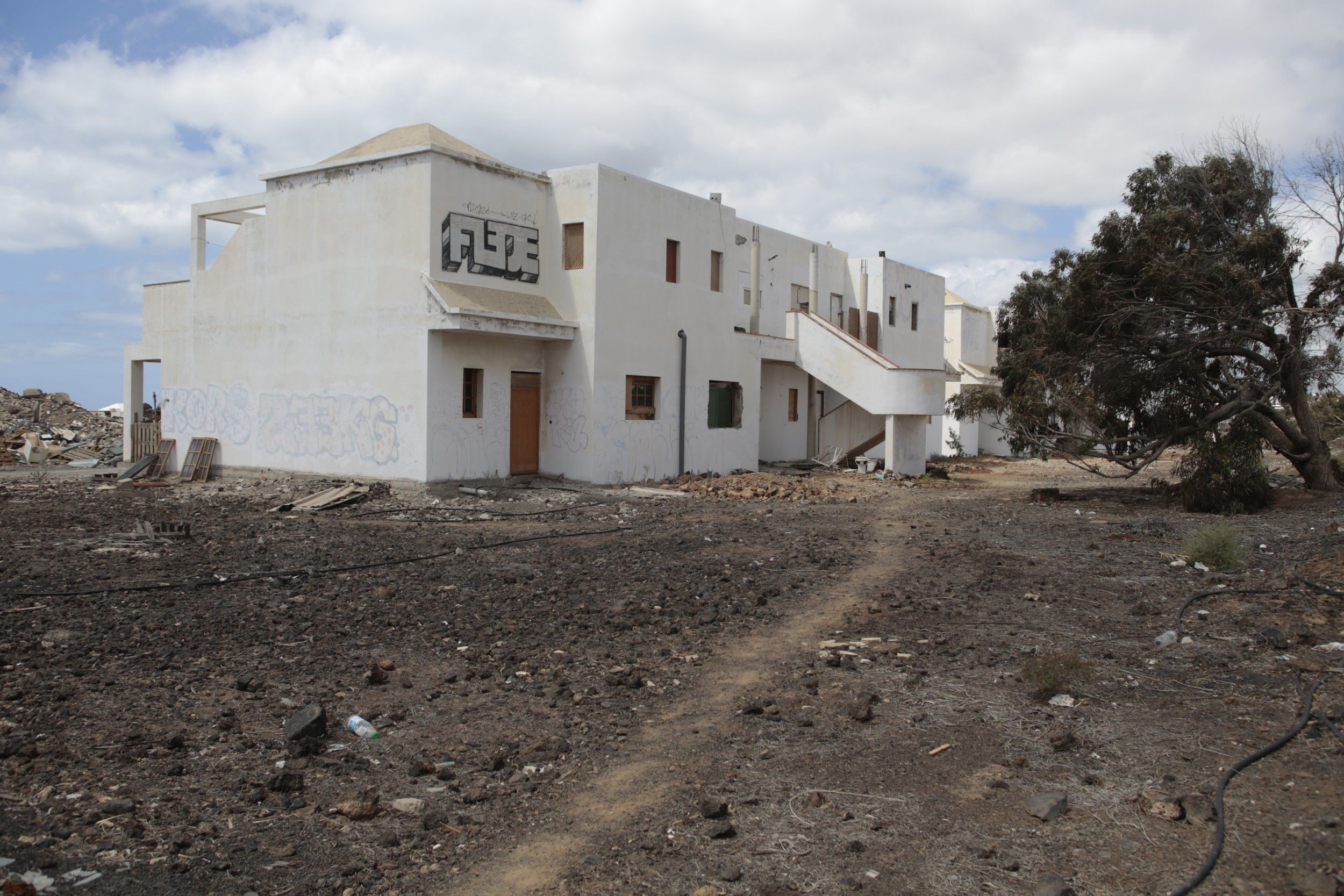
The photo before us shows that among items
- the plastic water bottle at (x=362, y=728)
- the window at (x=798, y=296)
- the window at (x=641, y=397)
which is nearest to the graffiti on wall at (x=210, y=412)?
the window at (x=641, y=397)

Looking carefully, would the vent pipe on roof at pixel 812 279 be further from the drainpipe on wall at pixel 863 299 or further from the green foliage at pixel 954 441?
the green foliage at pixel 954 441

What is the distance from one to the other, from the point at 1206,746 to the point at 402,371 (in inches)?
638

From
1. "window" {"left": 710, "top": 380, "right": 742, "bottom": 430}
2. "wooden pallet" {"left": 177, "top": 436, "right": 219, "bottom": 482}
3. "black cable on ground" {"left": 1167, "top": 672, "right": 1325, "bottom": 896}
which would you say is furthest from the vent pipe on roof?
"black cable on ground" {"left": 1167, "top": 672, "right": 1325, "bottom": 896}

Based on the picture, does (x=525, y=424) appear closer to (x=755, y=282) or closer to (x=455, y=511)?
(x=455, y=511)

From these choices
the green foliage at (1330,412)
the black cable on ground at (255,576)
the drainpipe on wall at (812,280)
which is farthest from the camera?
the drainpipe on wall at (812,280)

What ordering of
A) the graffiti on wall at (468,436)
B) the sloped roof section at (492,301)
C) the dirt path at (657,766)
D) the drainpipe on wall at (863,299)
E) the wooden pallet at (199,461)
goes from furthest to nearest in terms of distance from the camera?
the drainpipe on wall at (863,299) → the wooden pallet at (199,461) → the graffiti on wall at (468,436) → the sloped roof section at (492,301) → the dirt path at (657,766)

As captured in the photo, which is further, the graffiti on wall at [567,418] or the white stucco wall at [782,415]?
the white stucco wall at [782,415]

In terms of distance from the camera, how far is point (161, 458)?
23766mm

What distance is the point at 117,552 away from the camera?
1129cm

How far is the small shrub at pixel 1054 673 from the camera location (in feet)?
20.8

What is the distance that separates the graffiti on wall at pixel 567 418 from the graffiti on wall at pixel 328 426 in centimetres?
368

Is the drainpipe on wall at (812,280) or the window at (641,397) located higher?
the drainpipe on wall at (812,280)

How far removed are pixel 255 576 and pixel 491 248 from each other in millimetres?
11395

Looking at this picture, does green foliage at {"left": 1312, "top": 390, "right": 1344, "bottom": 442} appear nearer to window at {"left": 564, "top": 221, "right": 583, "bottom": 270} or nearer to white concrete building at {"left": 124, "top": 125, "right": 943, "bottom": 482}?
white concrete building at {"left": 124, "top": 125, "right": 943, "bottom": 482}
